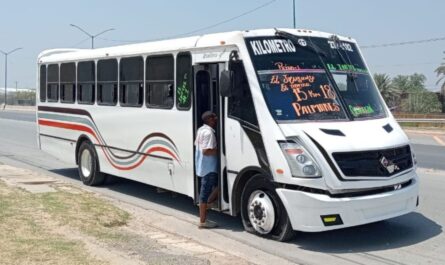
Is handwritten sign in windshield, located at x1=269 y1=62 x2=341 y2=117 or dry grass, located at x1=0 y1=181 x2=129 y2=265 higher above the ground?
handwritten sign in windshield, located at x1=269 y1=62 x2=341 y2=117

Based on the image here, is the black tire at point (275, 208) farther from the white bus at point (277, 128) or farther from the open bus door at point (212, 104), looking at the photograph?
the open bus door at point (212, 104)

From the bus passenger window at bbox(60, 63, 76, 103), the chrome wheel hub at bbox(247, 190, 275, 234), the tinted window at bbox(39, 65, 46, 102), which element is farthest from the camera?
the tinted window at bbox(39, 65, 46, 102)

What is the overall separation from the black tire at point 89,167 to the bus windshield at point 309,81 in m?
5.20

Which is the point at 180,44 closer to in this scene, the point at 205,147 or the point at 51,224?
the point at 205,147

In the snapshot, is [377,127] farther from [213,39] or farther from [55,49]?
[55,49]

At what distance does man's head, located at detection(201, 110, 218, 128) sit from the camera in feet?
25.5

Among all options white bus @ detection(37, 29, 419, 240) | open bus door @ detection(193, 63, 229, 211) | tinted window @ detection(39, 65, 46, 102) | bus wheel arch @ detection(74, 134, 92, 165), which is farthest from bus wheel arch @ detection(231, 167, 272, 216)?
tinted window @ detection(39, 65, 46, 102)

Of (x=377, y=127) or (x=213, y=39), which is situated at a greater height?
(x=213, y=39)

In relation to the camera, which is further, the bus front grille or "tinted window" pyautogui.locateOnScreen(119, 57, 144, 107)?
"tinted window" pyautogui.locateOnScreen(119, 57, 144, 107)

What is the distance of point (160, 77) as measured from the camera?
9.23m

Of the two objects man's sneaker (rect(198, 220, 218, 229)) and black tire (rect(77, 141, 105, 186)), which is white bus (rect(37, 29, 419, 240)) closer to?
man's sneaker (rect(198, 220, 218, 229))

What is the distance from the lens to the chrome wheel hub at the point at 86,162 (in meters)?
11.8

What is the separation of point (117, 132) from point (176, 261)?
481cm

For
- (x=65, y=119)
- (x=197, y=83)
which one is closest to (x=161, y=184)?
(x=197, y=83)
